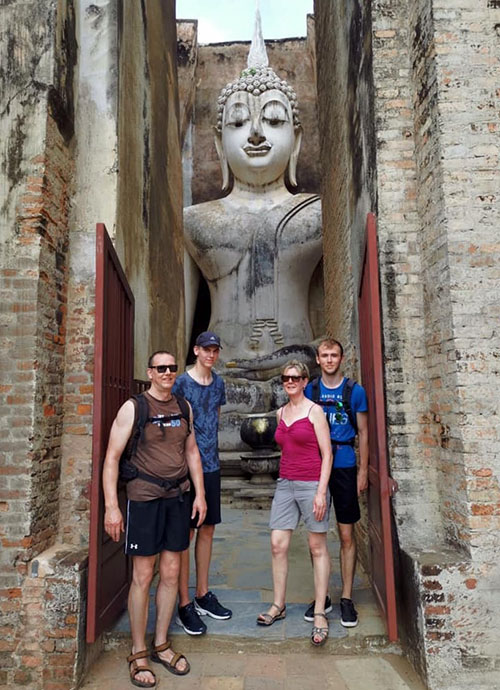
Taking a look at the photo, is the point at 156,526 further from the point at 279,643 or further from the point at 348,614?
the point at 348,614

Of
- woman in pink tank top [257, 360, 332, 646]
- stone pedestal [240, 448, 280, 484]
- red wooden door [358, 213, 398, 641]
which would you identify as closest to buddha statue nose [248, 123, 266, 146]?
stone pedestal [240, 448, 280, 484]

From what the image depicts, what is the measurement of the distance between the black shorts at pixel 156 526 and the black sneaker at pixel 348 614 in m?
1.07

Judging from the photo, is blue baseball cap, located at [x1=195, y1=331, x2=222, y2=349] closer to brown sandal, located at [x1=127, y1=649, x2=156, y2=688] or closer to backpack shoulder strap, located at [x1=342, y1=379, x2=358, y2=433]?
backpack shoulder strap, located at [x1=342, y1=379, x2=358, y2=433]

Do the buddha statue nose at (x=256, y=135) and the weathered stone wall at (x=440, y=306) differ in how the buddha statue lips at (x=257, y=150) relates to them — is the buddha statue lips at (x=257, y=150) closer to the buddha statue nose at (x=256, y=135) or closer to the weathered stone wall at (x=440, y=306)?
the buddha statue nose at (x=256, y=135)

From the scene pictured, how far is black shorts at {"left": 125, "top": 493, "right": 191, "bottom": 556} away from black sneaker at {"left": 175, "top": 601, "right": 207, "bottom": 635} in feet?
1.78

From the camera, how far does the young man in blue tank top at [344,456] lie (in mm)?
3543

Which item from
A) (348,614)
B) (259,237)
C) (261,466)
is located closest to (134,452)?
(348,614)

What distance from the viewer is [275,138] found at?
10.7 m

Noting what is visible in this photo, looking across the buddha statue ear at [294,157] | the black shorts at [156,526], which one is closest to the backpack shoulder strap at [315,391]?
the black shorts at [156,526]

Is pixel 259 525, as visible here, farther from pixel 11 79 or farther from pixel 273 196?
pixel 273 196

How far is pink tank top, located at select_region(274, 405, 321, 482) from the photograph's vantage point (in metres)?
3.40

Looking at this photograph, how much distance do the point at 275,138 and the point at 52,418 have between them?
8.35m

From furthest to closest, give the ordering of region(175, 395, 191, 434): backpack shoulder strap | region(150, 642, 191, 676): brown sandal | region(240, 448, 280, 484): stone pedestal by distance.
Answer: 1. region(240, 448, 280, 484): stone pedestal
2. region(175, 395, 191, 434): backpack shoulder strap
3. region(150, 642, 191, 676): brown sandal

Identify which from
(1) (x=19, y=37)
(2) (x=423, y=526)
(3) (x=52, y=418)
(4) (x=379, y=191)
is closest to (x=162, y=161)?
(1) (x=19, y=37)
